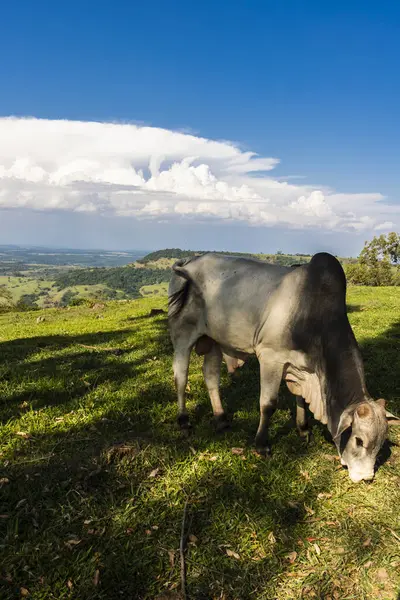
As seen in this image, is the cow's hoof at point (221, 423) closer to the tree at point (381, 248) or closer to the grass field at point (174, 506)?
the grass field at point (174, 506)

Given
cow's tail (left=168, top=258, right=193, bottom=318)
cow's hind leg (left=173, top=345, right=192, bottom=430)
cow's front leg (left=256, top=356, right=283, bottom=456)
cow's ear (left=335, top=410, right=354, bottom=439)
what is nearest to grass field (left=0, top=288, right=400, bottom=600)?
cow's hind leg (left=173, top=345, right=192, bottom=430)

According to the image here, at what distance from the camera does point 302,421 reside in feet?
19.8

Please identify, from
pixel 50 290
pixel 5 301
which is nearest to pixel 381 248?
pixel 5 301

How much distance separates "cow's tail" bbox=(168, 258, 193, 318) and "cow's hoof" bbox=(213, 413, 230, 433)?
189 centimetres

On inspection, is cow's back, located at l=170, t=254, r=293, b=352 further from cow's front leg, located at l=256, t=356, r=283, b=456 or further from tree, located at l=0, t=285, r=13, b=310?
tree, located at l=0, t=285, r=13, b=310

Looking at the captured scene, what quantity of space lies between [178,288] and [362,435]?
130 inches

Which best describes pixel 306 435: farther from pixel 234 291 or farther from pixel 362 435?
pixel 234 291

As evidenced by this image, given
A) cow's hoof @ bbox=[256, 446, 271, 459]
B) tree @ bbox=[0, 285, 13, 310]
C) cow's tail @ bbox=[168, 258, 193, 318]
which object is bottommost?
tree @ bbox=[0, 285, 13, 310]

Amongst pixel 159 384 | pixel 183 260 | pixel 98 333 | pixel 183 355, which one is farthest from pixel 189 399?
pixel 98 333

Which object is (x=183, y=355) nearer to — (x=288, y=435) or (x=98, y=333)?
(x=288, y=435)

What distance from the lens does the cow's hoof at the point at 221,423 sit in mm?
6316

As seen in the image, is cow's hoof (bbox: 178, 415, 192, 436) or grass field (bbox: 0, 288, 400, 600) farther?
cow's hoof (bbox: 178, 415, 192, 436)

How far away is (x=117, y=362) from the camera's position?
10.3 meters

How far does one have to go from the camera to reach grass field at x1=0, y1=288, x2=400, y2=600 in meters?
3.68
